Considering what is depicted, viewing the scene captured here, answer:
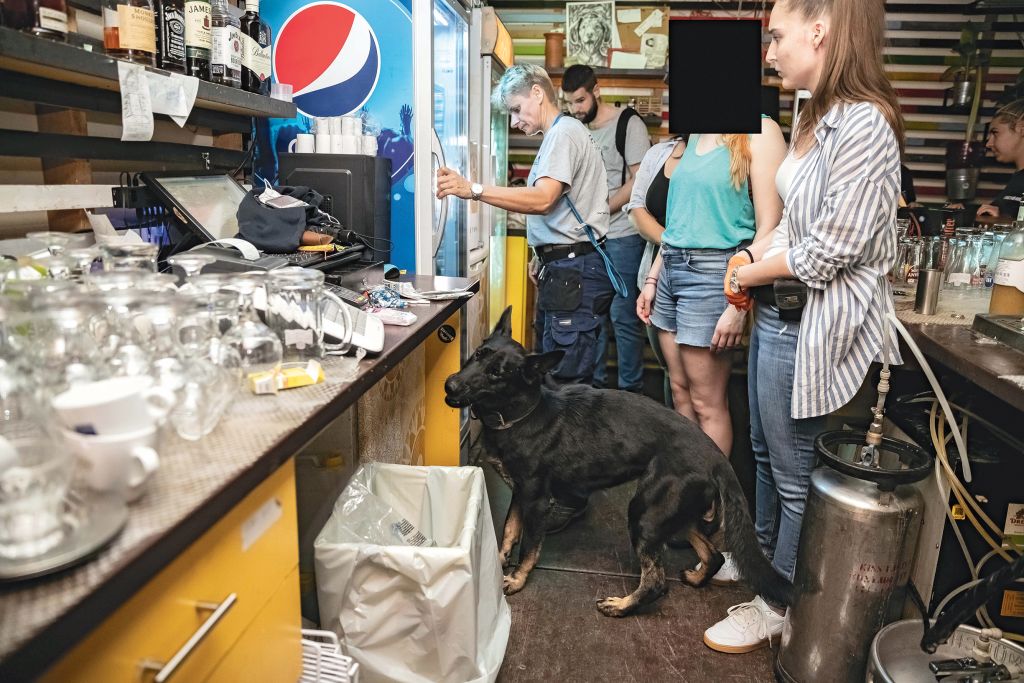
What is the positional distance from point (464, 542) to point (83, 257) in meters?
0.98

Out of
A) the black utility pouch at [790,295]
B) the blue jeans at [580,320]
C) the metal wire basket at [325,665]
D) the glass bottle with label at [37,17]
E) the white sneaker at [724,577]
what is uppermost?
the glass bottle with label at [37,17]

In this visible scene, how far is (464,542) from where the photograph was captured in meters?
1.58

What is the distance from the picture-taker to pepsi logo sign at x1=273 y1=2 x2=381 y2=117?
8.70 feet

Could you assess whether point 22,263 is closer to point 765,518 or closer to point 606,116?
point 765,518

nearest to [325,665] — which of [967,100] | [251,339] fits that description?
[251,339]

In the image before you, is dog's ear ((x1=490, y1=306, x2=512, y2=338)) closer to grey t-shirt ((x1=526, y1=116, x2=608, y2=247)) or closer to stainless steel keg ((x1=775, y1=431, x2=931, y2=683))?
grey t-shirt ((x1=526, y1=116, x2=608, y2=247))

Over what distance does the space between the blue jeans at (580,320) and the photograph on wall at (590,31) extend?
292 cm

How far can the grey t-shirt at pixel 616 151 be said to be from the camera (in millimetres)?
4332

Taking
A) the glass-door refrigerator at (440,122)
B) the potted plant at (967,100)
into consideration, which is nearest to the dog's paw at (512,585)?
the glass-door refrigerator at (440,122)

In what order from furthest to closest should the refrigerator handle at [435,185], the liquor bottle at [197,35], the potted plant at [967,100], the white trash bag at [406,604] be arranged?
the potted plant at [967,100]
the refrigerator handle at [435,185]
the liquor bottle at [197,35]
the white trash bag at [406,604]

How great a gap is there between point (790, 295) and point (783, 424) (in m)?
0.39

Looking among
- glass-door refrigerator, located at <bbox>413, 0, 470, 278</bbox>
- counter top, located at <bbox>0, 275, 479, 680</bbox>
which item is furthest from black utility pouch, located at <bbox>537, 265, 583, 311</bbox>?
counter top, located at <bbox>0, 275, 479, 680</bbox>

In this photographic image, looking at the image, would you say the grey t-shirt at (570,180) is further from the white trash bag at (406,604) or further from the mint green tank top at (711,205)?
the white trash bag at (406,604)

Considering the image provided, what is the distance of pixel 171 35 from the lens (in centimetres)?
182
